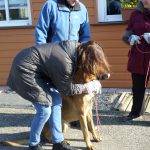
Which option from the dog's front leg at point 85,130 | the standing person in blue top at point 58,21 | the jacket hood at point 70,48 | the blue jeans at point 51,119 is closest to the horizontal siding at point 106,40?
the standing person in blue top at point 58,21

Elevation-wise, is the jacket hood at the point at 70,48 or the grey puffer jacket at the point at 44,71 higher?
the jacket hood at the point at 70,48

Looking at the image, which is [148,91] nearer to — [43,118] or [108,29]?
[108,29]

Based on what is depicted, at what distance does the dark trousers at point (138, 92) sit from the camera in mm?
5941

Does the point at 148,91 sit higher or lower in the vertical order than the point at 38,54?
lower

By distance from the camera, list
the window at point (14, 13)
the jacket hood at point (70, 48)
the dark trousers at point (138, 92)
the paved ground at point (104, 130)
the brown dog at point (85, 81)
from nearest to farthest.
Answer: the brown dog at point (85, 81), the jacket hood at point (70, 48), the paved ground at point (104, 130), the dark trousers at point (138, 92), the window at point (14, 13)

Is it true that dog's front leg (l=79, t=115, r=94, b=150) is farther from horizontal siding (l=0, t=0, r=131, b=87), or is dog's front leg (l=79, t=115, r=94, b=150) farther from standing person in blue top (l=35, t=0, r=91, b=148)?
horizontal siding (l=0, t=0, r=131, b=87)

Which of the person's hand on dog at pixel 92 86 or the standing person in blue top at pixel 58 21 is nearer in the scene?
the person's hand on dog at pixel 92 86

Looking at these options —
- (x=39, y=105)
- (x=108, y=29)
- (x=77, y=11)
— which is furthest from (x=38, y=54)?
(x=108, y=29)

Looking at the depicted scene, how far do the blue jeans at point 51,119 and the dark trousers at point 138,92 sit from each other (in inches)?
53.0

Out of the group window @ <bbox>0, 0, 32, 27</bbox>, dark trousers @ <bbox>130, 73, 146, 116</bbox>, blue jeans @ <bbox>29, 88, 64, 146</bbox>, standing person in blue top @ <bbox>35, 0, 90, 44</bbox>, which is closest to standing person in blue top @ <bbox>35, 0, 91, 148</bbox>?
standing person in blue top @ <bbox>35, 0, 90, 44</bbox>

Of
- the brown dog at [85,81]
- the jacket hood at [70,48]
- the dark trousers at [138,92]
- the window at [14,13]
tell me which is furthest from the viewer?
the window at [14,13]

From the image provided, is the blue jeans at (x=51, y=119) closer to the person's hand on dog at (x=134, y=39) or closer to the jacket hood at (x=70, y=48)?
the jacket hood at (x=70, y=48)

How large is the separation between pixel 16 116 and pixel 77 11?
2.09 meters

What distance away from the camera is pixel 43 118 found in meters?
4.93
